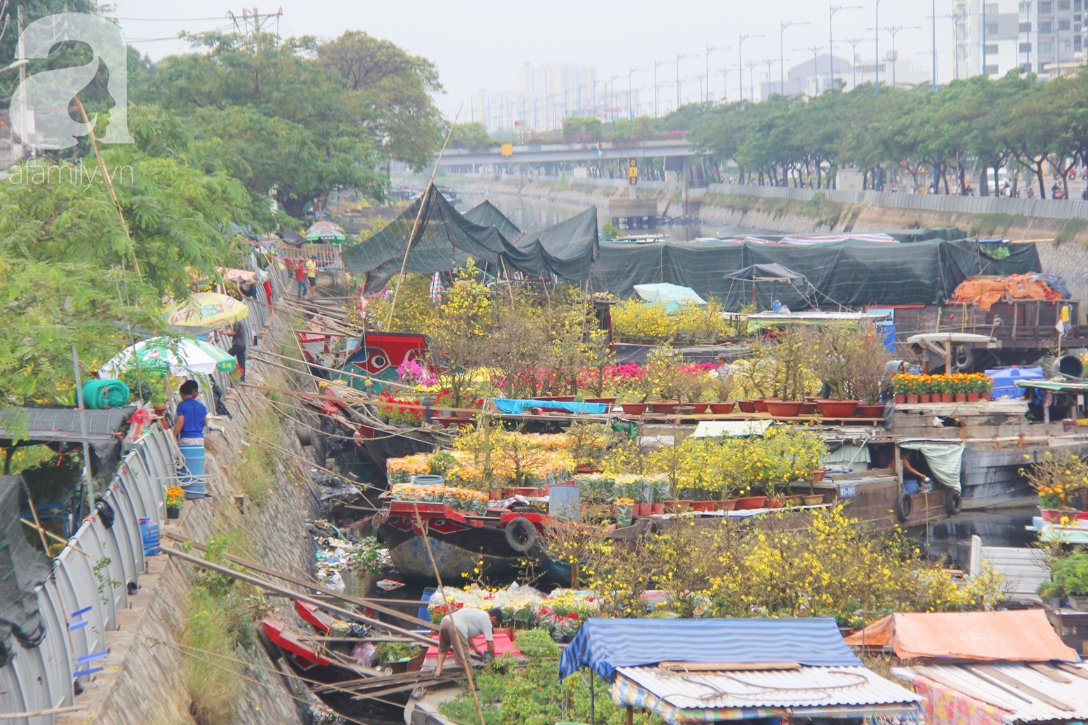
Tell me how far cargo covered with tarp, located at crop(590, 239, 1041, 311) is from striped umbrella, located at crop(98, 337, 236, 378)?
896 inches

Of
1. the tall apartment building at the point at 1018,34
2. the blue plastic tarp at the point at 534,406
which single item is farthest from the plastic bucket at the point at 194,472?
the tall apartment building at the point at 1018,34

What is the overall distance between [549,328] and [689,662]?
60.0 ft

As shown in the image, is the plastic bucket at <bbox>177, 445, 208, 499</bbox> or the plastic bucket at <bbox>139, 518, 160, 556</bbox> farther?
the plastic bucket at <bbox>177, 445, 208, 499</bbox>

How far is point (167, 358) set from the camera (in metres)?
13.5

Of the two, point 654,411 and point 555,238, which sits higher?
Result: point 555,238

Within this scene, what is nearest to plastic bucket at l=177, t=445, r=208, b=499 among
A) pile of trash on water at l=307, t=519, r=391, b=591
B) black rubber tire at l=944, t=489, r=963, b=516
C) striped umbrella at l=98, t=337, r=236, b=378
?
striped umbrella at l=98, t=337, r=236, b=378

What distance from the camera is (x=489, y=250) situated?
30.7 meters

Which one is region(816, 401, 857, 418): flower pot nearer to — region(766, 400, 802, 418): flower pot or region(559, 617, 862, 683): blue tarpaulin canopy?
region(766, 400, 802, 418): flower pot

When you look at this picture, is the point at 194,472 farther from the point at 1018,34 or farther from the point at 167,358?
the point at 1018,34

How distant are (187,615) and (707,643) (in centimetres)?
482

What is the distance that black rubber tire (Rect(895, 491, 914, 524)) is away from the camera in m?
20.5

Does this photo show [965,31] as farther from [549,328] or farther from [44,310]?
[44,310]

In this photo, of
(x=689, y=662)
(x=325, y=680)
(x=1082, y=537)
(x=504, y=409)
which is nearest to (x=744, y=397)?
(x=504, y=409)

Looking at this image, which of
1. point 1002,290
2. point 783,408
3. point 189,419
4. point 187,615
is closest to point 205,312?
point 189,419
